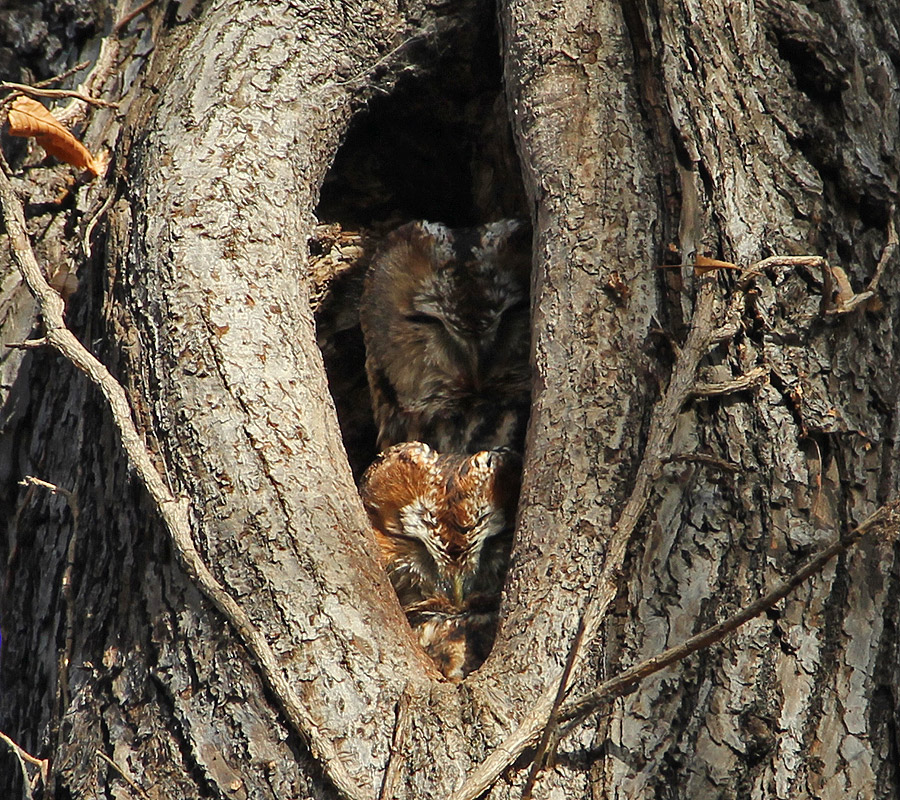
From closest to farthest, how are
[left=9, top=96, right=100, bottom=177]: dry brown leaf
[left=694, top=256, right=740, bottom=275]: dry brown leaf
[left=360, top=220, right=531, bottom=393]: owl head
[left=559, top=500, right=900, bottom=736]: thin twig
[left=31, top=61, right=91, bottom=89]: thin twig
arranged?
1. [left=559, top=500, right=900, bottom=736]: thin twig
2. [left=694, top=256, right=740, bottom=275]: dry brown leaf
3. [left=9, top=96, right=100, bottom=177]: dry brown leaf
4. [left=31, top=61, right=91, bottom=89]: thin twig
5. [left=360, top=220, right=531, bottom=393]: owl head

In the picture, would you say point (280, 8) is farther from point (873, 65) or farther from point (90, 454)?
point (873, 65)

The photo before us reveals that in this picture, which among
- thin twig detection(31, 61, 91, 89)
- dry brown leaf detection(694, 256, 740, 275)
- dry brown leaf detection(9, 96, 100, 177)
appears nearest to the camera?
dry brown leaf detection(694, 256, 740, 275)

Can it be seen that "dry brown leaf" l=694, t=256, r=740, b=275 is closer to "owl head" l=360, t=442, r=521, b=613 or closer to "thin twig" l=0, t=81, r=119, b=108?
"owl head" l=360, t=442, r=521, b=613

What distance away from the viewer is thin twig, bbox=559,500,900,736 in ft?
4.58

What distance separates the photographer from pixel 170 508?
1.69 m

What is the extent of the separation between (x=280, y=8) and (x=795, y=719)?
1.76m

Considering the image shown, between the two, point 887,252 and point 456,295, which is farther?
point 456,295

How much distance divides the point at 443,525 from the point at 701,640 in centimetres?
89

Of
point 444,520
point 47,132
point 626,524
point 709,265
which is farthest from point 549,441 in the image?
point 47,132

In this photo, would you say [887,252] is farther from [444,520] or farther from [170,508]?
[170,508]

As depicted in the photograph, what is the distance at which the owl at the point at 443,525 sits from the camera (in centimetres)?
218

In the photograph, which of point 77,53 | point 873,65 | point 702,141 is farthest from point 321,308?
point 873,65

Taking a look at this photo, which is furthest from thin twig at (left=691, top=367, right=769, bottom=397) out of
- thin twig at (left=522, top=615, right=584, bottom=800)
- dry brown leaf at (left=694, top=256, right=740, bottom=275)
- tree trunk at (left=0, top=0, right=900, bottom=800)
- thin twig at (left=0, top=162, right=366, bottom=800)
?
thin twig at (left=0, top=162, right=366, bottom=800)

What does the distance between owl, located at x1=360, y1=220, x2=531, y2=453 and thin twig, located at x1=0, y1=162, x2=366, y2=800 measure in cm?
89
